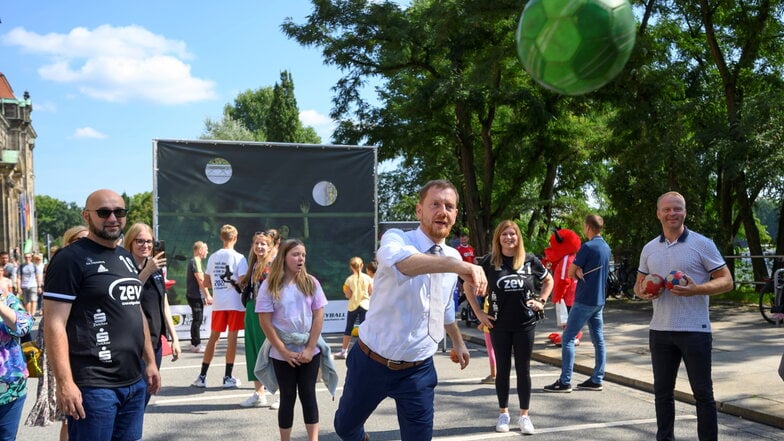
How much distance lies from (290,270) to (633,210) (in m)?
12.8

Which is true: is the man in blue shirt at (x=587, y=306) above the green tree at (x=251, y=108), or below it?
below

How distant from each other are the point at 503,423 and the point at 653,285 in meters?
2.05

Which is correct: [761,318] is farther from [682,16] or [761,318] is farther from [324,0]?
[324,0]

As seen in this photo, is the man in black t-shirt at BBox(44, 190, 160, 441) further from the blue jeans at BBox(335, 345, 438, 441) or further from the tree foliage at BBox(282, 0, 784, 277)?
the tree foliage at BBox(282, 0, 784, 277)

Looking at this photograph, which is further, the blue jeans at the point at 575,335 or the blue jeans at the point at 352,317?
the blue jeans at the point at 352,317

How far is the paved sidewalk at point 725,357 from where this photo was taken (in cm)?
698

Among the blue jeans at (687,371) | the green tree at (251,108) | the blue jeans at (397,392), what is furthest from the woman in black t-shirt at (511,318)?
the green tree at (251,108)

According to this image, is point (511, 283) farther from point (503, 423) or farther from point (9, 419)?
point (9, 419)

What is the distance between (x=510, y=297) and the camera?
6.49m

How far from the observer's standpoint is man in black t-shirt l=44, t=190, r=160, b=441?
3.49 meters

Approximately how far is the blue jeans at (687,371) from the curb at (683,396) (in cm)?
173

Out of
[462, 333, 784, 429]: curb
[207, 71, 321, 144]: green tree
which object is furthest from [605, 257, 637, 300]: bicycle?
[207, 71, 321, 144]: green tree

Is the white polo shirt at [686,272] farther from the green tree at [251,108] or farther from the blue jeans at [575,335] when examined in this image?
the green tree at [251,108]

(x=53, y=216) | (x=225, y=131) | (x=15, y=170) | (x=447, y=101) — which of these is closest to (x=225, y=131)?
(x=225, y=131)
